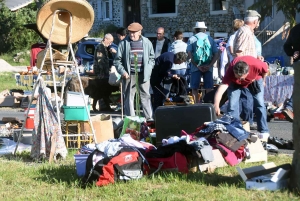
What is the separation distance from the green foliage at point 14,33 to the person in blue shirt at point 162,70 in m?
28.4

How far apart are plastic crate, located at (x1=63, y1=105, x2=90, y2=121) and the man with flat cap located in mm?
2119

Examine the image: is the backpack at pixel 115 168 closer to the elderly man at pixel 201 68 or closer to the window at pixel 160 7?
the elderly man at pixel 201 68

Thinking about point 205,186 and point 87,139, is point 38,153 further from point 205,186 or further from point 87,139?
point 205,186

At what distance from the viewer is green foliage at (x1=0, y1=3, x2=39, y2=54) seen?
4009 centimetres

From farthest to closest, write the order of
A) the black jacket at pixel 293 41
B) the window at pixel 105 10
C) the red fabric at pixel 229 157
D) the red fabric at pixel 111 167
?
1. the window at pixel 105 10
2. the black jacket at pixel 293 41
3. the red fabric at pixel 229 157
4. the red fabric at pixel 111 167

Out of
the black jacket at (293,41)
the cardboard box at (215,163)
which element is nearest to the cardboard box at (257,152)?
the cardboard box at (215,163)

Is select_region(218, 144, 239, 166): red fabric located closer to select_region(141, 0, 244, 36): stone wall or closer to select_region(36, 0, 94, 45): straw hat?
select_region(36, 0, 94, 45): straw hat

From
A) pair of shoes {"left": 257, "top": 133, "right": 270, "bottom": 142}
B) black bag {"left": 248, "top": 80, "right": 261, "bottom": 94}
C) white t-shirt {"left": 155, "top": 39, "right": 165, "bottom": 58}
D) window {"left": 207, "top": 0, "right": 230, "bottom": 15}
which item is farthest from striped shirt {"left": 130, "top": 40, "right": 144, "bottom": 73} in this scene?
window {"left": 207, "top": 0, "right": 230, "bottom": 15}

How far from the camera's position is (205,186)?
646 centimetres

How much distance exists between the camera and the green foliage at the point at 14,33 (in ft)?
132

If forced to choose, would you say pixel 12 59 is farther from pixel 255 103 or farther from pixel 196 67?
pixel 255 103

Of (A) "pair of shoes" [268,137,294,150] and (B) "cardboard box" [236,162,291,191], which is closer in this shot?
(B) "cardboard box" [236,162,291,191]

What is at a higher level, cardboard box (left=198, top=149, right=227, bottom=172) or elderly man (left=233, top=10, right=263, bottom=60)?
elderly man (left=233, top=10, right=263, bottom=60)

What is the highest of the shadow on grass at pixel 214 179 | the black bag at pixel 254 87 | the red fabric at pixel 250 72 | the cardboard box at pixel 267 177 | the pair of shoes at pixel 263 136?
the red fabric at pixel 250 72
